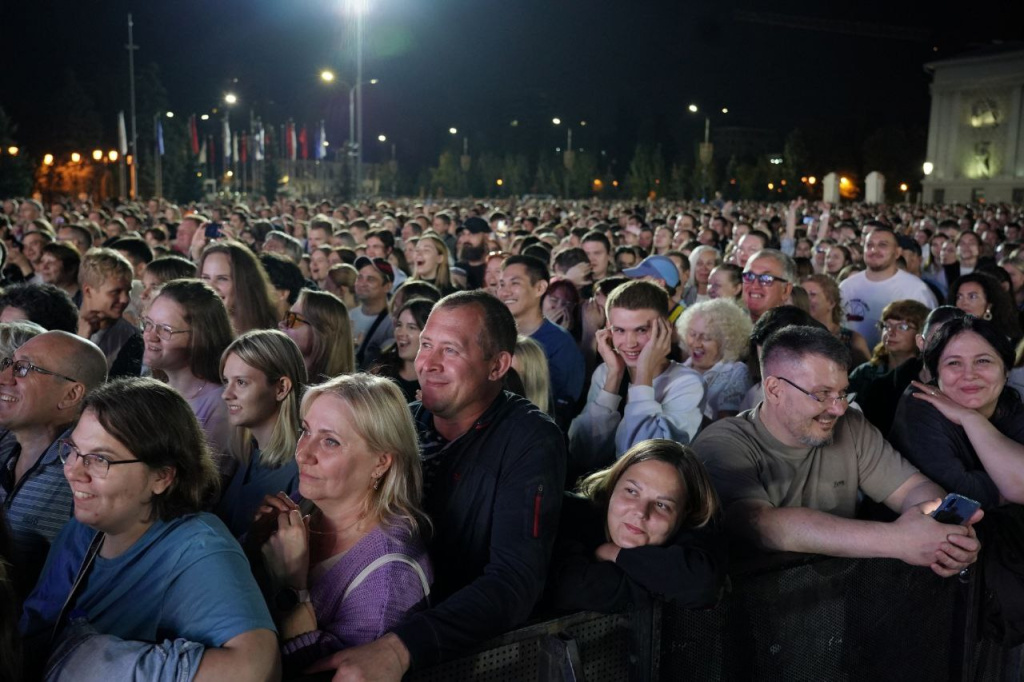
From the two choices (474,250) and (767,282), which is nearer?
(767,282)

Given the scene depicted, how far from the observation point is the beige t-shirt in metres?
4.22

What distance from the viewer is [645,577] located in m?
3.41

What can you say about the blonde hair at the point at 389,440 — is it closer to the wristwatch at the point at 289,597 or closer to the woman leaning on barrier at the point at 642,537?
the wristwatch at the point at 289,597

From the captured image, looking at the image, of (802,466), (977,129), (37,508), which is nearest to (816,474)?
(802,466)

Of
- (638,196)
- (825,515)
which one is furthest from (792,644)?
(638,196)

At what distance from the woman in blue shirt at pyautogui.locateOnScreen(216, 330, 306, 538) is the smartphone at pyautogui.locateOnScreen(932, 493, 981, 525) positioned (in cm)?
260

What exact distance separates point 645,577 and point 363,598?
3.14 feet

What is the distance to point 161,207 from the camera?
28844 mm

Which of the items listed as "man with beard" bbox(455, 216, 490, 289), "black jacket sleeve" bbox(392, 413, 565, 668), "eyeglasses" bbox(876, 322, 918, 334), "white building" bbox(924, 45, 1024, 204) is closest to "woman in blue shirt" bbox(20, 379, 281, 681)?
"black jacket sleeve" bbox(392, 413, 565, 668)

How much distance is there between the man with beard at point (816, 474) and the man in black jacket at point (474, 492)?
38.6 inches

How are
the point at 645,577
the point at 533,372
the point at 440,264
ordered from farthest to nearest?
the point at 440,264 < the point at 533,372 < the point at 645,577

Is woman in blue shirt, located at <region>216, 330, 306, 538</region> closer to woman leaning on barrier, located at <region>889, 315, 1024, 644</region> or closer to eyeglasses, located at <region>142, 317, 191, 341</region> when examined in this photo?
eyeglasses, located at <region>142, 317, 191, 341</region>

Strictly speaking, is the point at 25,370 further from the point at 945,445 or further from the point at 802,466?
the point at 945,445

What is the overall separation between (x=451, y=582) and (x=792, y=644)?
1330mm
